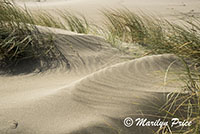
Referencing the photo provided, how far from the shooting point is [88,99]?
197 cm

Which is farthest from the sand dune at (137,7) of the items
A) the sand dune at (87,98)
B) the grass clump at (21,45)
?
the sand dune at (87,98)

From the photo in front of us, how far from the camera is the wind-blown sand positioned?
1.73 metres

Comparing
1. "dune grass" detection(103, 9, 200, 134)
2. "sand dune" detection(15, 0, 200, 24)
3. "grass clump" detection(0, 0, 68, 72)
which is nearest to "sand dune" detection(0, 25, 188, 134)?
"dune grass" detection(103, 9, 200, 134)

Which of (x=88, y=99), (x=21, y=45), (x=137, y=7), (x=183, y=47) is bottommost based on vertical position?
(x=137, y=7)

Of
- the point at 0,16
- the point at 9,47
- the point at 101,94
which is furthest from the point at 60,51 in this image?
the point at 101,94

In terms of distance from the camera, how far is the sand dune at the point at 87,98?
5.67ft

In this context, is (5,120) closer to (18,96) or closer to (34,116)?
(34,116)

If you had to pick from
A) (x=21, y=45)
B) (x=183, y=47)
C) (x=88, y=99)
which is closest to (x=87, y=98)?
(x=88, y=99)

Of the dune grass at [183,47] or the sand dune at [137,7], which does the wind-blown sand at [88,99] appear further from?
the sand dune at [137,7]

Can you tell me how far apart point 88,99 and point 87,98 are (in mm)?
12

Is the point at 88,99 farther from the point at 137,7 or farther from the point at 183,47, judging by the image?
Answer: the point at 137,7

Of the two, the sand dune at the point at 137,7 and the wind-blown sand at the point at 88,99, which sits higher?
the wind-blown sand at the point at 88,99

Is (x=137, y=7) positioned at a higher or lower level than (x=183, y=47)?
lower

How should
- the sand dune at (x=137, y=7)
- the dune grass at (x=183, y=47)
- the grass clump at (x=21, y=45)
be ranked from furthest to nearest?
1. the sand dune at (x=137, y=7)
2. the grass clump at (x=21, y=45)
3. the dune grass at (x=183, y=47)
